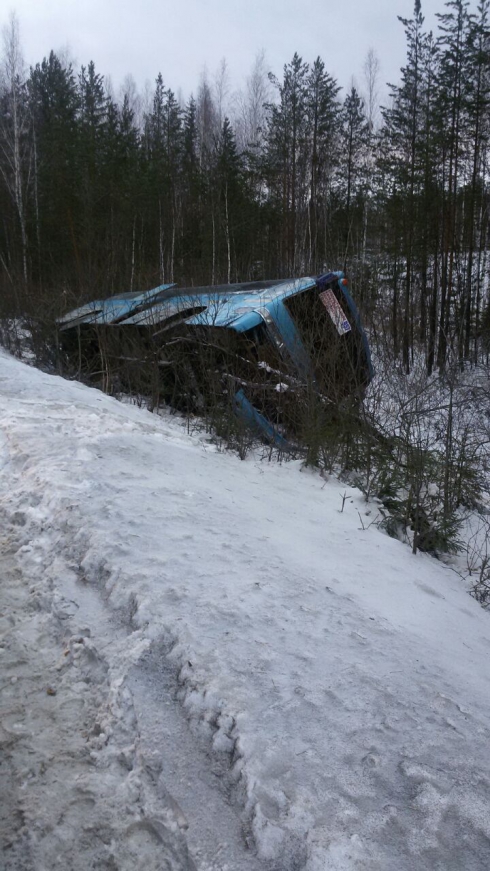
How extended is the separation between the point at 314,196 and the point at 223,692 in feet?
68.8

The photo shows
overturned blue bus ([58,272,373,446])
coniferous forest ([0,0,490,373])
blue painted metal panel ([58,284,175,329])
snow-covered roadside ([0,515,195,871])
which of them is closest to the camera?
snow-covered roadside ([0,515,195,871])

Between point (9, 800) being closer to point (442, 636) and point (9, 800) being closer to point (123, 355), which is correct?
point (442, 636)

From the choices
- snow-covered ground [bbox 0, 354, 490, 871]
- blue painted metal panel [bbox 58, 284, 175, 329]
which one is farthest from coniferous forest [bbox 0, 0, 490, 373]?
snow-covered ground [bbox 0, 354, 490, 871]

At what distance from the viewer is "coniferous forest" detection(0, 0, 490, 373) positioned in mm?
16391

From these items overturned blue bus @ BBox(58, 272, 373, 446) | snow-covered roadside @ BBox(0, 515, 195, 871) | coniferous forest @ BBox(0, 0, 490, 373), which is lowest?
snow-covered roadside @ BBox(0, 515, 195, 871)

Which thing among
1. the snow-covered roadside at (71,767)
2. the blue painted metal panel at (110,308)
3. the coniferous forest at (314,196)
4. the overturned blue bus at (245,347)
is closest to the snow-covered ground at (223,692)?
the snow-covered roadside at (71,767)

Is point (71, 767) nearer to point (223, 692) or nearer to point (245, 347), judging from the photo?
point (223, 692)

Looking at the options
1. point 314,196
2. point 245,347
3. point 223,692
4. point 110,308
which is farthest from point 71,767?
point 314,196

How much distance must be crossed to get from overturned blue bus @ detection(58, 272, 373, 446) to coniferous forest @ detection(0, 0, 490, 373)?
185 inches

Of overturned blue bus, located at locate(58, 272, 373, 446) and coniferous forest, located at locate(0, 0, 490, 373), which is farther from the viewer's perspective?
coniferous forest, located at locate(0, 0, 490, 373)

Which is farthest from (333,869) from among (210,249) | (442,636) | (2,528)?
(210,249)

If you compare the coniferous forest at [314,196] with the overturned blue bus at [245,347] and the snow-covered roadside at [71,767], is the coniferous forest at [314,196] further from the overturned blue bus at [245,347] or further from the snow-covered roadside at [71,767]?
the snow-covered roadside at [71,767]

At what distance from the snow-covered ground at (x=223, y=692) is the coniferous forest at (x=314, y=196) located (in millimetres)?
9807

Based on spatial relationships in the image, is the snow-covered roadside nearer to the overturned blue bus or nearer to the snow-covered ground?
the snow-covered ground
